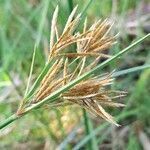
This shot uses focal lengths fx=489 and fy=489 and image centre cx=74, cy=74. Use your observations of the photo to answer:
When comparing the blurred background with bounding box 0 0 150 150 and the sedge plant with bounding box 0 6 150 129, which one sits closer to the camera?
the sedge plant with bounding box 0 6 150 129

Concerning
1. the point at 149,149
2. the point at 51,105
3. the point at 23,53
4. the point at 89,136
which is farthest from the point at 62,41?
the point at 23,53

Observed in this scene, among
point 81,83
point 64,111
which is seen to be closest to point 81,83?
point 81,83

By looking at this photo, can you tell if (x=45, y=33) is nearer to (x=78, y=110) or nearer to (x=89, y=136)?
(x=78, y=110)

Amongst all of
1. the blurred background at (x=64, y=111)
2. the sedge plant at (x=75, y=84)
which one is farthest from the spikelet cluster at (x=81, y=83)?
Result: the blurred background at (x=64, y=111)

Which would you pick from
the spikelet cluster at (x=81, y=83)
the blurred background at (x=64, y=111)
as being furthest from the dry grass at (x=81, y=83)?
the blurred background at (x=64, y=111)

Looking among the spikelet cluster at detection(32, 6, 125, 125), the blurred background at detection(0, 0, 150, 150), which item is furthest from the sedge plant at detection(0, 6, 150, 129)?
the blurred background at detection(0, 0, 150, 150)

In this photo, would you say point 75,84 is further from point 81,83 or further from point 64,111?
point 64,111

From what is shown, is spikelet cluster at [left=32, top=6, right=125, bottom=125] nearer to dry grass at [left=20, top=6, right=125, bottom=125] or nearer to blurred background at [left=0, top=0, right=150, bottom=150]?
dry grass at [left=20, top=6, right=125, bottom=125]

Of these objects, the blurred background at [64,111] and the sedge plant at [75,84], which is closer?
the sedge plant at [75,84]

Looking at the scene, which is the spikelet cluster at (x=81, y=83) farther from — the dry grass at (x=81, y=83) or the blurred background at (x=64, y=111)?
the blurred background at (x=64, y=111)

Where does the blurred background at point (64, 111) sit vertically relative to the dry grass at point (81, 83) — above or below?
below

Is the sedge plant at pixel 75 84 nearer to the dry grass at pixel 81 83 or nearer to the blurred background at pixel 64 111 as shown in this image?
the dry grass at pixel 81 83

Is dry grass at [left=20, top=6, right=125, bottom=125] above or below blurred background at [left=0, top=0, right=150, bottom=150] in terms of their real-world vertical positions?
above
